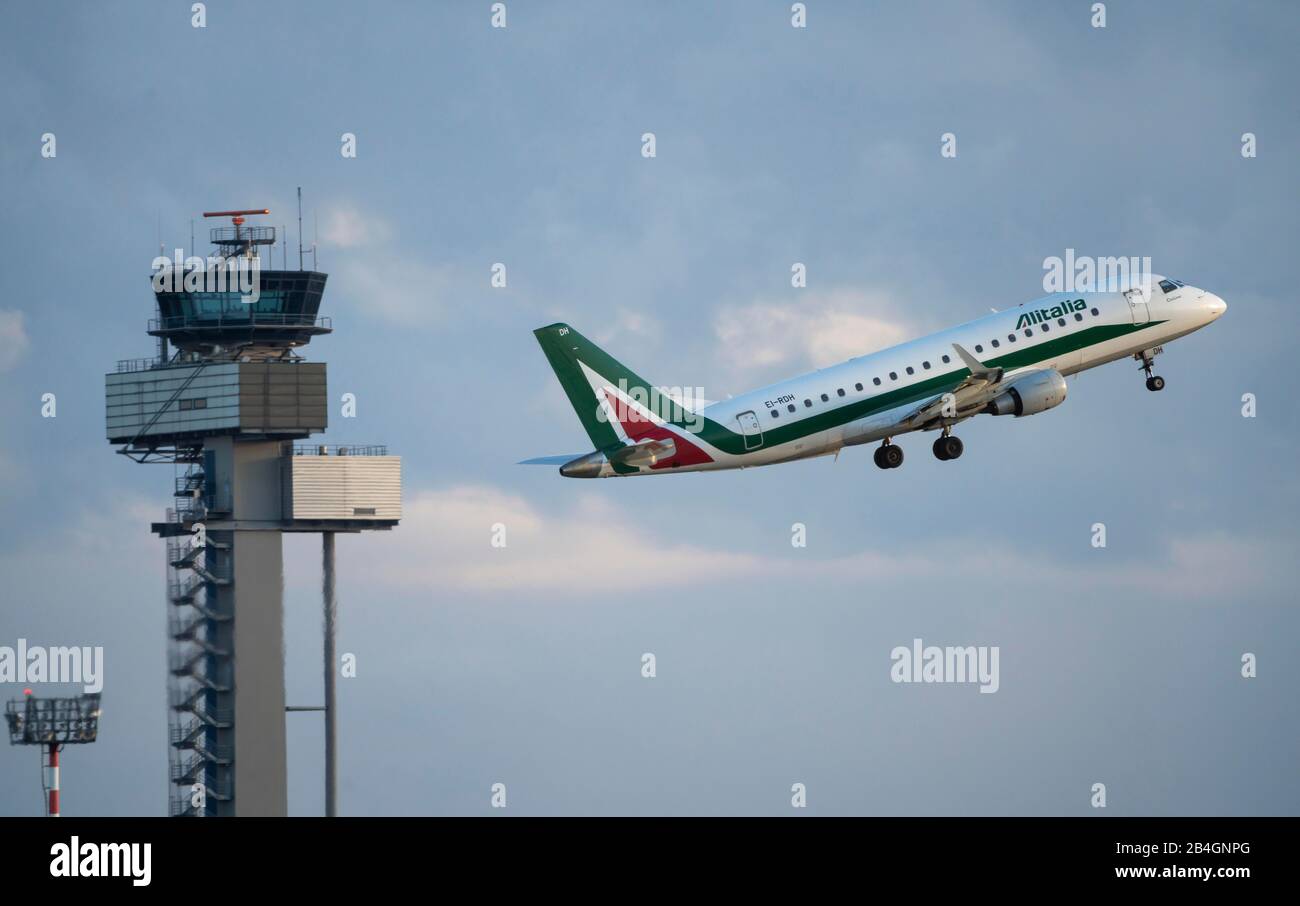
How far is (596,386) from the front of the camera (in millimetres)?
98250

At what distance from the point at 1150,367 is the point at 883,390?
1559 cm

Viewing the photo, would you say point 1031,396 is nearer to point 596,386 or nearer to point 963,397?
point 963,397

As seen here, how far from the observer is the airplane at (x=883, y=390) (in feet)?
321

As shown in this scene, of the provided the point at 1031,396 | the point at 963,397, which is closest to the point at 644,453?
the point at 963,397

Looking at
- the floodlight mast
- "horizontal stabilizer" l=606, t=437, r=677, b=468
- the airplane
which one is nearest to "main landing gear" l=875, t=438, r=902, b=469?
the airplane

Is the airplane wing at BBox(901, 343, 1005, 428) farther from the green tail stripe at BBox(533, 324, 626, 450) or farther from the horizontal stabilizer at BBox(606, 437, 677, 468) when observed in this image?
the green tail stripe at BBox(533, 324, 626, 450)

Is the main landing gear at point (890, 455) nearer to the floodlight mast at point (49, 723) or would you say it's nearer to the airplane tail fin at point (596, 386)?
the airplane tail fin at point (596, 386)

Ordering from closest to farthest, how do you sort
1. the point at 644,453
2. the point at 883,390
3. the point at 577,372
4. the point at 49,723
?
the point at 644,453 < the point at 577,372 < the point at 883,390 < the point at 49,723

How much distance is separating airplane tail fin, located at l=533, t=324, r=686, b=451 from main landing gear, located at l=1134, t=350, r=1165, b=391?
951 inches

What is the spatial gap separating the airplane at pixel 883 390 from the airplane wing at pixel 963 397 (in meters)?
0.06
